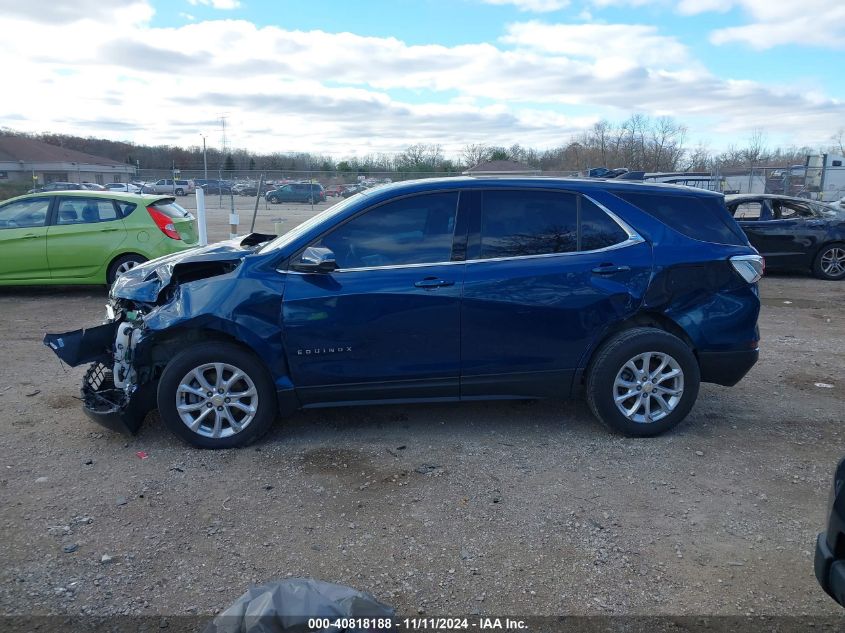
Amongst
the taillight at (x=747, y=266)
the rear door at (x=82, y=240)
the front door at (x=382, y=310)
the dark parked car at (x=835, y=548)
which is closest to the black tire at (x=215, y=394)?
the front door at (x=382, y=310)

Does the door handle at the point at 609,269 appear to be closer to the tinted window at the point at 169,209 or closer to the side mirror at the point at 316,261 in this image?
the side mirror at the point at 316,261

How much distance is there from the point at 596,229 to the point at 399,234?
139cm

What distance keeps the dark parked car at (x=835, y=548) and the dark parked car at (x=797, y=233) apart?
10331mm

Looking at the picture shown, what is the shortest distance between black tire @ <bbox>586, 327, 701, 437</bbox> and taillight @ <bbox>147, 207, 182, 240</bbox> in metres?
7.41

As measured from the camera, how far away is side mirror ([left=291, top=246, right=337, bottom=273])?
4.32 metres

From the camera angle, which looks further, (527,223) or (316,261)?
(527,223)

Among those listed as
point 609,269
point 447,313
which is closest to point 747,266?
point 609,269

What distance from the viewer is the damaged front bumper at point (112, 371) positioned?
178 inches

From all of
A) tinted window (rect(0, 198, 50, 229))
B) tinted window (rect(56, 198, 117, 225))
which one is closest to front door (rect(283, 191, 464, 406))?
tinted window (rect(56, 198, 117, 225))

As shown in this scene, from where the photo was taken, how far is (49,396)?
18.5ft

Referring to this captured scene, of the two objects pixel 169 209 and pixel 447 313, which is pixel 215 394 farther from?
pixel 169 209

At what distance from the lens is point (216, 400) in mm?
4438

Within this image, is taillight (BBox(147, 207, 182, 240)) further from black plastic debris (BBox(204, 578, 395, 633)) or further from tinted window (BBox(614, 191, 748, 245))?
black plastic debris (BBox(204, 578, 395, 633))

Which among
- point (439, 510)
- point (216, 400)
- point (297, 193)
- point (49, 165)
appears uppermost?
point (49, 165)
